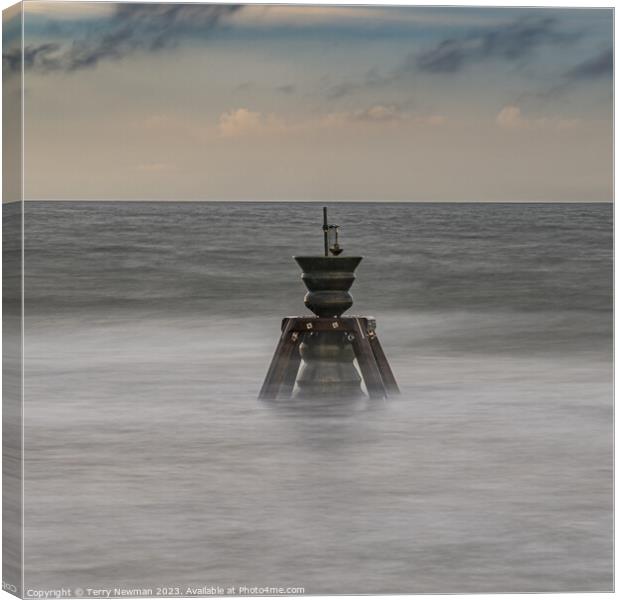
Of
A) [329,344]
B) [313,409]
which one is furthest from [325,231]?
[313,409]

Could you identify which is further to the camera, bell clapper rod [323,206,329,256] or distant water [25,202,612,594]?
bell clapper rod [323,206,329,256]

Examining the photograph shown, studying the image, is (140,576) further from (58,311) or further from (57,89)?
(57,89)

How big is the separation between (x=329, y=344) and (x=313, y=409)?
1.63ft

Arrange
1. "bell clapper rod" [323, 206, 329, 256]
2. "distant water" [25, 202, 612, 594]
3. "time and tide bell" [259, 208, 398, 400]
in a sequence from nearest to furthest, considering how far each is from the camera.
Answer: "distant water" [25, 202, 612, 594] → "bell clapper rod" [323, 206, 329, 256] → "time and tide bell" [259, 208, 398, 400]

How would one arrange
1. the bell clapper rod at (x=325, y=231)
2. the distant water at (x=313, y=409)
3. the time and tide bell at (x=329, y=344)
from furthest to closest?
the time and tide bell at (x=329, y=344) < the bell clapper rod at (x=325, y=231) < the distant water at (x=313, y=409)

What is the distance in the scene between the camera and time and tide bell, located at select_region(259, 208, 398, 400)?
891 centimetres

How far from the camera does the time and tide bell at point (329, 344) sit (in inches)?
351

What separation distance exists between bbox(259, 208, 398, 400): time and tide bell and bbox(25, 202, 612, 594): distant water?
0.11 meters

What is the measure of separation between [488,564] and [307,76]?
82.2 inches

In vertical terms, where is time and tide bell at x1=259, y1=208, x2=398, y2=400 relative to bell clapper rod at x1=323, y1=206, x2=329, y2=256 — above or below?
below

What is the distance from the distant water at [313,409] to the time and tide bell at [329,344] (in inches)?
4.1

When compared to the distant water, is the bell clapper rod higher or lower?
higher

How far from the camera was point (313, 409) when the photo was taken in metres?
8.71

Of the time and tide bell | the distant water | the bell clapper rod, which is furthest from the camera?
the time and tide bell
